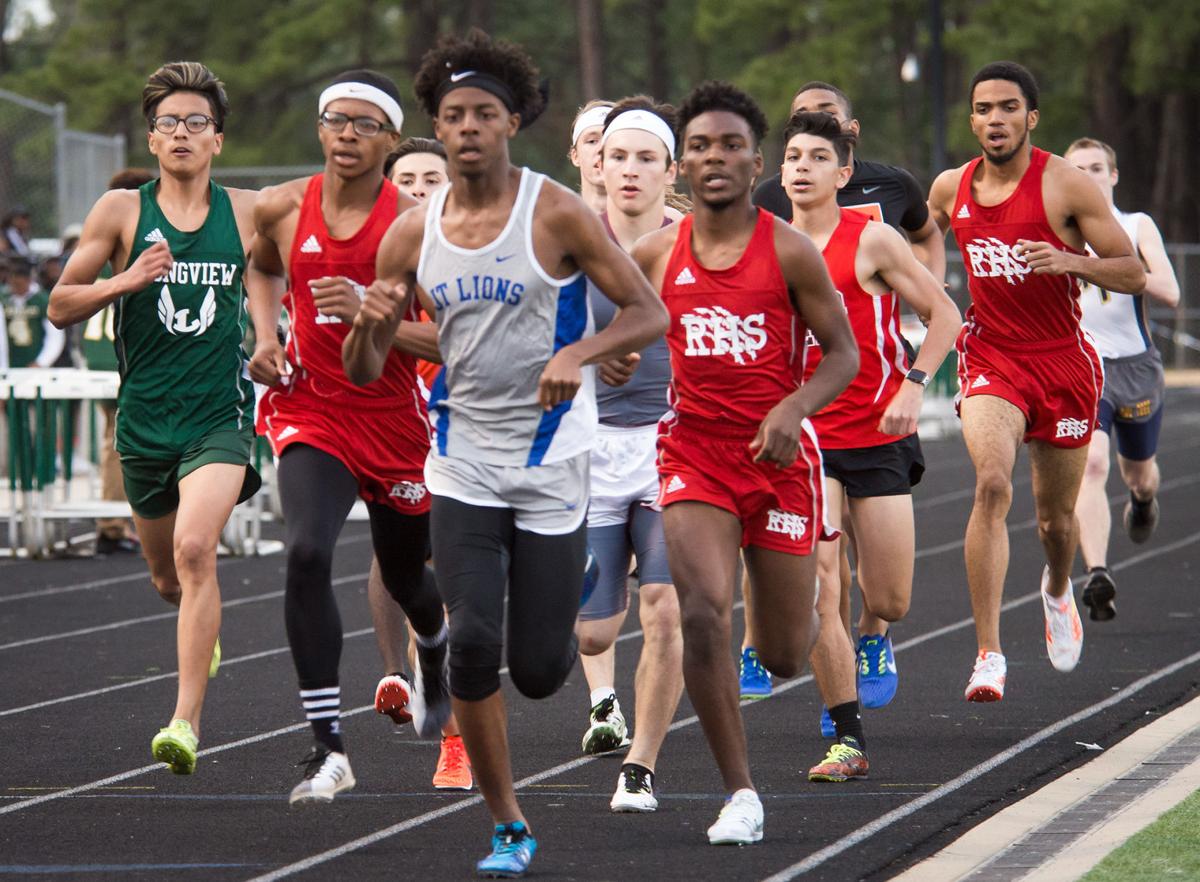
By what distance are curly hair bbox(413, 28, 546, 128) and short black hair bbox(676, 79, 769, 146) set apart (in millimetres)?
567

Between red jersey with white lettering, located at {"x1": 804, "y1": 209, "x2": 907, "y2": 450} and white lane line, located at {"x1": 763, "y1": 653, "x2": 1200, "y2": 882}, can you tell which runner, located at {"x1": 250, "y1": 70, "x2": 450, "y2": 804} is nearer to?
white lane line, located at {"x1": 763, "y1": 653, "x2": 1200, "y2": 882}

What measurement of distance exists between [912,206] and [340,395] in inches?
119

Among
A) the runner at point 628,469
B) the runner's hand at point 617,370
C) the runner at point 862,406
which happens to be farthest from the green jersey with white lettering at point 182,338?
the runner at point 862,406

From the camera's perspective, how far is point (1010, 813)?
261 inches

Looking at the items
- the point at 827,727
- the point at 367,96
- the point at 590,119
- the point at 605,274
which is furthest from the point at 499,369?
the point at 590,119

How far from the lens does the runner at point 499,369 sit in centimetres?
582

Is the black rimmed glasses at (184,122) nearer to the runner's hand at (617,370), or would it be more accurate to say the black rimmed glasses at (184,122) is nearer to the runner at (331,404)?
the runner at (331,404)

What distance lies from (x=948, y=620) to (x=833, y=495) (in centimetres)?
390

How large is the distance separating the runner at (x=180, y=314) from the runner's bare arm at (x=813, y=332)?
7.08ft

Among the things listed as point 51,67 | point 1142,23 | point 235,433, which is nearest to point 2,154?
point 51,67

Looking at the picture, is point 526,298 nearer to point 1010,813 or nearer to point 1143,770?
point 1010,813

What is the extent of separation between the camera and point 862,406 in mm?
8195

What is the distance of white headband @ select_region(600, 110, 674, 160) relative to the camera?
7.80 meters

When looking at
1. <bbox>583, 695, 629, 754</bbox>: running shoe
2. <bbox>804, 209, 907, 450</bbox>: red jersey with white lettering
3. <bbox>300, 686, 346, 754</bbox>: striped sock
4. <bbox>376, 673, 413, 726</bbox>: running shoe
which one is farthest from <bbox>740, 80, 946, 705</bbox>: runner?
<bbox>300, 686, 346, 754</bbox>: striped sock
